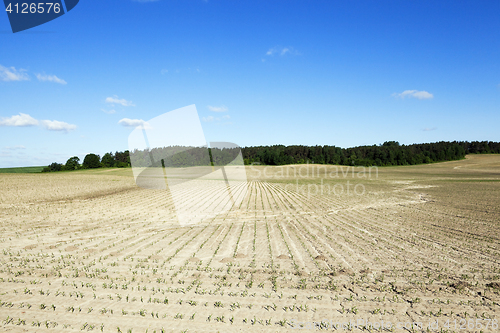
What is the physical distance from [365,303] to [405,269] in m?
2.89

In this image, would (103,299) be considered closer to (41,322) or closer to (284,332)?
(41,322)

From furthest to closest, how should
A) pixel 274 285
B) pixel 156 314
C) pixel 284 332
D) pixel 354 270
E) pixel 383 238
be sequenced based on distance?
pixel 383 238 → pixel 354 270 → pixel 274 285 → pixel 156 314 → pixel 284 332

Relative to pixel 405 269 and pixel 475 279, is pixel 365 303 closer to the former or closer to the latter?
pixel 405 269

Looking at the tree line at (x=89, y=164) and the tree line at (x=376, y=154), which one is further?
the tree line at (x=376, y=154)

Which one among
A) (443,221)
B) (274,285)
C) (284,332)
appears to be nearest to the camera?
(284,332)

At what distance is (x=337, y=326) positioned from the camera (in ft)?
18.5

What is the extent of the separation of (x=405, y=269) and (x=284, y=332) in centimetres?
515

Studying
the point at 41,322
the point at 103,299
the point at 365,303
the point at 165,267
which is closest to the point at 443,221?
the point at 365,303

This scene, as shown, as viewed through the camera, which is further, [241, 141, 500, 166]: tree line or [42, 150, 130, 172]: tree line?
[241, 141, 500, 166]: tree line

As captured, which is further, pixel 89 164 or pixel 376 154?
pixel 376 154

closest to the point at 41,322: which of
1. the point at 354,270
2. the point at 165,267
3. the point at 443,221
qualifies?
the point at 165,267

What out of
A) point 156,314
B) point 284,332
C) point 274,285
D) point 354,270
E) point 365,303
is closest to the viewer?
point 284,332

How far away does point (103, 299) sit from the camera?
21.7 ft

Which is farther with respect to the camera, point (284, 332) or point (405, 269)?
Result: point (405, 269)
